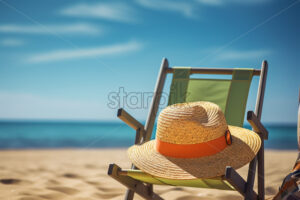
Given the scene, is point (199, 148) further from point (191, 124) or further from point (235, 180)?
point (235, 180)

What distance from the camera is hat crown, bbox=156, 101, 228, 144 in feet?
5.72

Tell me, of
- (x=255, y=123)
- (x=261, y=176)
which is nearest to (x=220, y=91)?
(x=255, y=123)

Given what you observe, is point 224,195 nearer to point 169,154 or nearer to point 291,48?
point 169,154

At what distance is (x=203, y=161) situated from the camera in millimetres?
1706

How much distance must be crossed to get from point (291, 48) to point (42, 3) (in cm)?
1557

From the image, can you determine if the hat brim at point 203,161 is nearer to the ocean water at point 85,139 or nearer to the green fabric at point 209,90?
the green fabric at point 209,90

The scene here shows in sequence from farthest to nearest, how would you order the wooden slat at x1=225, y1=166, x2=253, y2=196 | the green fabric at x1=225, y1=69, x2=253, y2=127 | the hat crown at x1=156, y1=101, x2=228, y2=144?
1. the green fabric at x1=225, y1=69, x2=253, y2=127
2. the hat crown at x1=156, y1=101, x2=228, y2=144
3. the wooden slat at x1=225, y1=166, x2=253, y2=196

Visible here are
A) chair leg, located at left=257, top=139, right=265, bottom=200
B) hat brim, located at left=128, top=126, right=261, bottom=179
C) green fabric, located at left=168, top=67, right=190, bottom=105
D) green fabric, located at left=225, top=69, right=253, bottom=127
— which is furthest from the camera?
green fabric, located at left=168, top=67, right=190, bottom=105

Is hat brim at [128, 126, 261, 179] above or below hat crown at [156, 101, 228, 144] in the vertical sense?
below

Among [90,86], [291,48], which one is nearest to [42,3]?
[90,86]

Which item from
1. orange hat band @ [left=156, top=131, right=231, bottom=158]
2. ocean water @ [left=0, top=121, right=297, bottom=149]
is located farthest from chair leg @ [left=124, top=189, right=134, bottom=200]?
ocean water @ [left=0, top=121, right=297, bottom=149]

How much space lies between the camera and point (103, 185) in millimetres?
3188

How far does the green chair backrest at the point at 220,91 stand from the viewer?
92.4 inches

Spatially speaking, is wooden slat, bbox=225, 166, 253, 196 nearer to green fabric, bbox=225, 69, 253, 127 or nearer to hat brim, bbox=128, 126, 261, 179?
hat brim, bbox=128, 126, 261, 179
